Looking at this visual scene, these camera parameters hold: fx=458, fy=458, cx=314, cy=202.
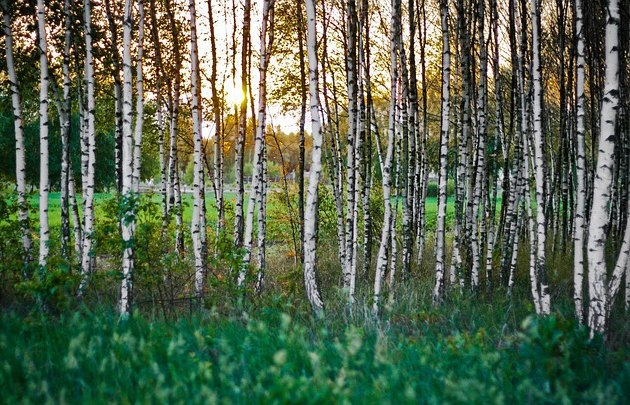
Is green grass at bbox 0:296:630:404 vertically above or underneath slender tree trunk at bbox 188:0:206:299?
underneath

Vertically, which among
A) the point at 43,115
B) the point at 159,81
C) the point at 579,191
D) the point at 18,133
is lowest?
the point at 579,191

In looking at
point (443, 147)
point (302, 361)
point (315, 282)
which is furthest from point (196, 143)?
point (302, 361)

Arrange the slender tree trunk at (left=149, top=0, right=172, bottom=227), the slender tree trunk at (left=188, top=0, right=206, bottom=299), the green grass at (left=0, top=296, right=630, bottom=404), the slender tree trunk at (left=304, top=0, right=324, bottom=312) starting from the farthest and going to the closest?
the slender tree trunk at (left=149, top=0, right=172, bottom=227), the slender tree trunk at (left=188, top=0, right=206, bottom=299), the slender tree trunk at (left=304, top=0, right=324, bottom=312), the green grass at (left=0, top=296, right=630, bottom=404)

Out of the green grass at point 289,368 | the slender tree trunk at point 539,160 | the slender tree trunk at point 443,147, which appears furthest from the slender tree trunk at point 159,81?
the slender tree trunk at point 539,160

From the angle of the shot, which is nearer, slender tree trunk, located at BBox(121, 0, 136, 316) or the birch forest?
the birch forest

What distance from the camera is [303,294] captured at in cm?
731

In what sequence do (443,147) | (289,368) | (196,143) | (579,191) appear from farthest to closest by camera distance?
(196,143) < (443,147) < (579,191) < (289,368)

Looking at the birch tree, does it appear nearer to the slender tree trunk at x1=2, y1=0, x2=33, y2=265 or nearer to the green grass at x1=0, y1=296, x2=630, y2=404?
the green grass at x1=0, y1=296, x2=630, y2=404

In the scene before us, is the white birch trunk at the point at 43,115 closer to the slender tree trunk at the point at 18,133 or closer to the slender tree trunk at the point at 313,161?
the slender tree trunk at the point at 18,133

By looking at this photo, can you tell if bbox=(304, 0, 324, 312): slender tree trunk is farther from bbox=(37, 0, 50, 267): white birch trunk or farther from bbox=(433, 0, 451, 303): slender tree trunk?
bbox=(37, 0, 50, 267): white birch trunk

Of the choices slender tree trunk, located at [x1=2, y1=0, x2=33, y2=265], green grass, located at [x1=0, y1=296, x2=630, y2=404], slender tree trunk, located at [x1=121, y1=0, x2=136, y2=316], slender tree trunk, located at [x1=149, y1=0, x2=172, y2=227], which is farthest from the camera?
slender tree trunk, located at [x1=149, y1=0, x2=172, y2=227]

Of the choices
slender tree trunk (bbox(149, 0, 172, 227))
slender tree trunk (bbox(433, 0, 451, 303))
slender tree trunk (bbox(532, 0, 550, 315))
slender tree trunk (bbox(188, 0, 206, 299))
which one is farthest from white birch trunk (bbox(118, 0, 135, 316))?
slender tree trunk (bbox(532, 0, 550, 315))

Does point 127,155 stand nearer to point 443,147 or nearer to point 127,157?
point 127,157

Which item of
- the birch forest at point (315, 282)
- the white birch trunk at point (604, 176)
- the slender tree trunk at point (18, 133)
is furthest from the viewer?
Result: the slender tree trunk at point (18, 133)
